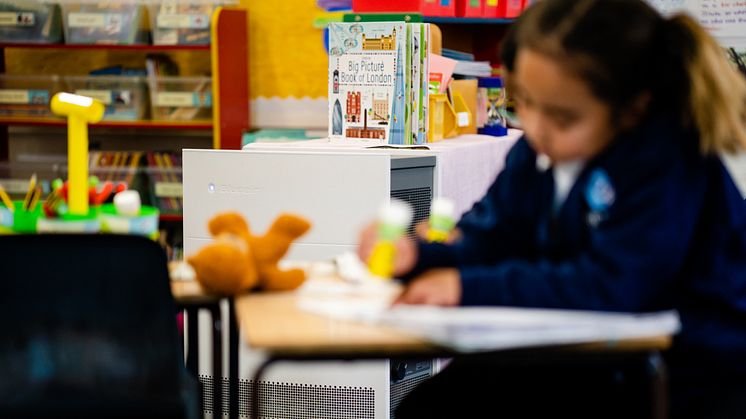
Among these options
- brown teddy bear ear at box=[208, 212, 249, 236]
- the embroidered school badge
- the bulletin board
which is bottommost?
brown teddy bear ear at box=[208, 212, 249, 236]

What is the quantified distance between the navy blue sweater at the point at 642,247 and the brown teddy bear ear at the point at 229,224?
315 millimetres

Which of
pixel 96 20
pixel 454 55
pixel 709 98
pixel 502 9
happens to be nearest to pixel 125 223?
pixel 709 98

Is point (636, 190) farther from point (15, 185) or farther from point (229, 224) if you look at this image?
point (15, 185)

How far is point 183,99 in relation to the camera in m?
5.09

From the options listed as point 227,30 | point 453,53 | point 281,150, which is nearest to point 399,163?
point 281,150

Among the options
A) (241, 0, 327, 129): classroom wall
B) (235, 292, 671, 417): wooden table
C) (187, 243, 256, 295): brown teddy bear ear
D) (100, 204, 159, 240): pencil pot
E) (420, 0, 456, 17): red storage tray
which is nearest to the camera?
(235, 292, 671, 417): wooden table

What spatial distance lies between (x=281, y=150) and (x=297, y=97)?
2.66 metres

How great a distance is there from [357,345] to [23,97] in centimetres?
444

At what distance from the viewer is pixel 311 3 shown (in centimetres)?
533

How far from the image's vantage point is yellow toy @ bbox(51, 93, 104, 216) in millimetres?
1520

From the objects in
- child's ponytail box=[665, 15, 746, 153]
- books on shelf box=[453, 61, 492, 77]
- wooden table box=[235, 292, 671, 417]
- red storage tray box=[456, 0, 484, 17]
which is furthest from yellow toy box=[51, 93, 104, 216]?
red storage tray box=[456, 0, 484, 17]

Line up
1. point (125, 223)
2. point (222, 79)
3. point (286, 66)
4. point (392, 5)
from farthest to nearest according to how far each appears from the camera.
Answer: point (286, 66) → point (222, 79) → point (392, 5) → point (125, 223)

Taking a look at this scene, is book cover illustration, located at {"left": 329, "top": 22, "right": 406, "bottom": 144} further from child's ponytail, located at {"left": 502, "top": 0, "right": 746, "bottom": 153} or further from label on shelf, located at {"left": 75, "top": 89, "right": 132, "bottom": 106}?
label on shelf, located at {"left": 75, "top": 89, "right": 132, "bottom": 106}

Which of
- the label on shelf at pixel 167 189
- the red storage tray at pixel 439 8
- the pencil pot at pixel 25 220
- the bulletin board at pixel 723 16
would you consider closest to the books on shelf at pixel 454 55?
the red storage tray at pixel 439 8
